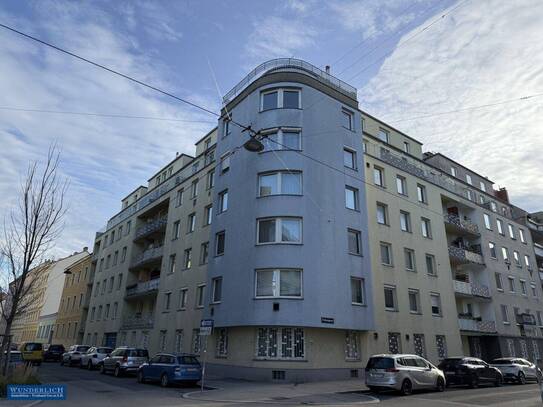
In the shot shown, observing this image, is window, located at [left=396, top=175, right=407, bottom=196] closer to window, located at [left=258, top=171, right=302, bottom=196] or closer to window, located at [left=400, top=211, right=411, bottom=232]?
window, located at [left=400, top=211, right=411, bottom=232]

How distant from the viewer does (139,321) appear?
34312 millimetres

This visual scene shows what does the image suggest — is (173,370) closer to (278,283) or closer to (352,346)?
(278,283)

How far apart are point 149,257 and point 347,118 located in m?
20.7

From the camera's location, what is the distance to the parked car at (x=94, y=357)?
94.0 feet

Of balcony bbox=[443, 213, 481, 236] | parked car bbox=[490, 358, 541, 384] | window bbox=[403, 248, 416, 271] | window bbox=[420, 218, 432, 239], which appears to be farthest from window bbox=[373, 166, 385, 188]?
parked car bbox=[490, 358, 541, 384]

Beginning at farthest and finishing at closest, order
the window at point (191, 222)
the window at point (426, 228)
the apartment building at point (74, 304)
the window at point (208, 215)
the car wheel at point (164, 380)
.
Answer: the apartment building at point (74, 304), the window at point (191, 222), the window at point (426, 228), the window at point (208, 215), the car wheel at point (164, 380)

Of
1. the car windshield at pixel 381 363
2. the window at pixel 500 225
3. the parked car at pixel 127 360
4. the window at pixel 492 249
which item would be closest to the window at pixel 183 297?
the parked car at pixel 127 360

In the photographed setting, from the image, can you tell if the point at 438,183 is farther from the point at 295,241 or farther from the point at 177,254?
the point at 177,254

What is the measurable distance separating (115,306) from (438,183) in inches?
1272

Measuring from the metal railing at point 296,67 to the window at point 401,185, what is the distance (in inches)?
275

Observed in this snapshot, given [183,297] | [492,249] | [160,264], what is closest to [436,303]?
[492,249]

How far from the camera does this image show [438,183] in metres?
33.8

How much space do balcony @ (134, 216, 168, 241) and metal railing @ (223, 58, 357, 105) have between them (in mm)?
13446

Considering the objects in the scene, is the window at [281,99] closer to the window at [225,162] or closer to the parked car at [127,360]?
the window at [225,162]
